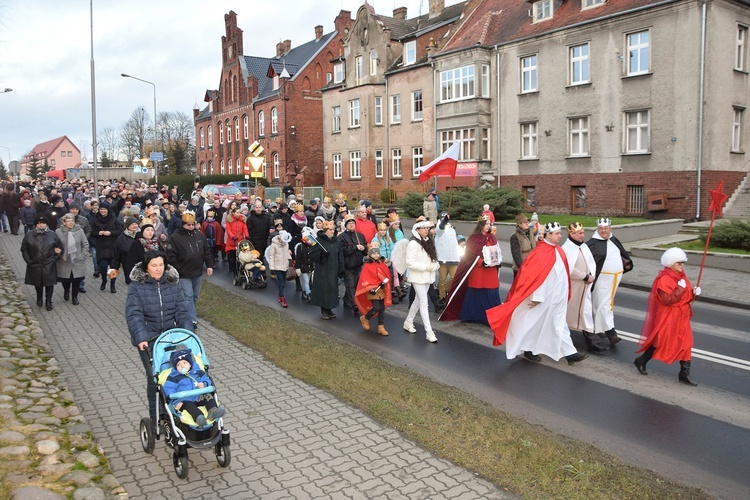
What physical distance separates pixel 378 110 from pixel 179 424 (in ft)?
127

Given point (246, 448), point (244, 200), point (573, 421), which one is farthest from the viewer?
point (244, 200)

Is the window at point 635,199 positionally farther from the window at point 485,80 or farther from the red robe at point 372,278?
the red robe at point 372,278

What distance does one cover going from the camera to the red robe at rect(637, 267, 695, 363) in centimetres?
750

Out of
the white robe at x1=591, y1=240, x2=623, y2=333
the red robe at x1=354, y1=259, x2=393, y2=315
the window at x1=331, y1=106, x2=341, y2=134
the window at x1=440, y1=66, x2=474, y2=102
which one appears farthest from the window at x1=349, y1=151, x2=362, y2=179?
the white robe at x1=591, y1=240, x2=623, y2=333

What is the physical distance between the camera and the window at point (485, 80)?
3331 cm

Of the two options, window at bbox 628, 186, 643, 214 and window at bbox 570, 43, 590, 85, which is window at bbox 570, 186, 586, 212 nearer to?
window at bbox 628, 186, 643, 214

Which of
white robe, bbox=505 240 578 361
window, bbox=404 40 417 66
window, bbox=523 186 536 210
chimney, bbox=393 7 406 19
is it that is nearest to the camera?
white robe, bbox=505 240 578 361

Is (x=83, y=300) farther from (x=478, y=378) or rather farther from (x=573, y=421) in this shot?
(x=573, y=421)

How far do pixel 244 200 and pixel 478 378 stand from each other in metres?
14.5

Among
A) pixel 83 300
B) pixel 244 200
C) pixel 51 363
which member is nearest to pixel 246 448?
pixel 51 363

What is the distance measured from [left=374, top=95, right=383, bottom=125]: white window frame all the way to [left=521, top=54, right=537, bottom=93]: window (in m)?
12.5

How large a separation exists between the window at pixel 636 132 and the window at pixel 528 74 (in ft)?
17.8

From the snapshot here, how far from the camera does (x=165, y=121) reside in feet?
377

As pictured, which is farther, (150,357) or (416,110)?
(416,110)
